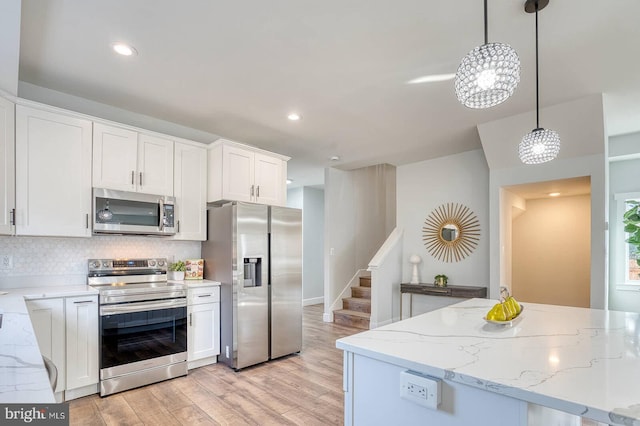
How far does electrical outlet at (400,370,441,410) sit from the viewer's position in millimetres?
1098

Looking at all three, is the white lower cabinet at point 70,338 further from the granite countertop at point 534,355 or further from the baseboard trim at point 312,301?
the baseboard trim at point 312,301

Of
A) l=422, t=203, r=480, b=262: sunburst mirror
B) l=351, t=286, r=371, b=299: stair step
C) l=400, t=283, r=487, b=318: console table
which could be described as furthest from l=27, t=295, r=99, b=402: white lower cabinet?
l=422, t=203, r=480, b=262: sunburst mirror

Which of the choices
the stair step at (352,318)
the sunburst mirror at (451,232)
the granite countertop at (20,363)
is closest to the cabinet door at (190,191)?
the granite countertop at (20,363)

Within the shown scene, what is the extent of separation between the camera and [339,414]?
8.32 feet

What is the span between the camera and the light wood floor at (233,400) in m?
2.44

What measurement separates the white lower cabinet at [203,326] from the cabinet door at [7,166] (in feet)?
5.08

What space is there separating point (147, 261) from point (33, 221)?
106 cm

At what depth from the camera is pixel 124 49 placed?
93.6 inches

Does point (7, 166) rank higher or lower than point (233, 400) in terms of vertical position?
higher

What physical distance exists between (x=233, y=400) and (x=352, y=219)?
4096 millimetres

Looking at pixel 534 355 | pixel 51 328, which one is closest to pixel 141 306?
pixel 51 328

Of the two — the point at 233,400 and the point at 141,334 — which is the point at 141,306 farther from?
the point at 233,400

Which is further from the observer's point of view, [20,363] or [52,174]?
[52,174]

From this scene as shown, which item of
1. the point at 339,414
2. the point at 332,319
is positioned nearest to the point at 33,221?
the point at 339,414
